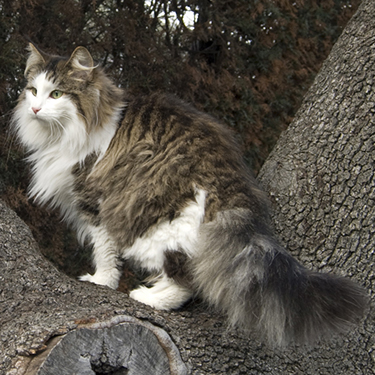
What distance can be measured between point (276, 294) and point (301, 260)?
1.46 ft

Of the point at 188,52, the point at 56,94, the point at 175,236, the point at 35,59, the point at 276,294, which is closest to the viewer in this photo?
the point at 276,294

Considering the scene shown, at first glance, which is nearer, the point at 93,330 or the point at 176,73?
the point at 93,330

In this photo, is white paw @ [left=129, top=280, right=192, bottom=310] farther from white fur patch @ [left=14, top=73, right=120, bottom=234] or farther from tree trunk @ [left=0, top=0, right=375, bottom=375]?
white fur patch @ [left=14, top=73, right=120, bottom=234]

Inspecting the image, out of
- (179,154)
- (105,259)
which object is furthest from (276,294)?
(105,259)

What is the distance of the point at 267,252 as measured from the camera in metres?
1.82

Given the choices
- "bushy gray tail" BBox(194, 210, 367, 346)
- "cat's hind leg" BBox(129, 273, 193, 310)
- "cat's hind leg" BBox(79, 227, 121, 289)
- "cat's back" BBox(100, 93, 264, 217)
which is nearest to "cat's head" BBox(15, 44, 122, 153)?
"cat's back" BBox(100, 93, 264, 217)

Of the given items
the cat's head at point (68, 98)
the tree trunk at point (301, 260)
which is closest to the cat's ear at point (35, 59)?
the cat's head at point (68, 98)

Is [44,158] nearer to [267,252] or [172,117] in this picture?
[172,117]

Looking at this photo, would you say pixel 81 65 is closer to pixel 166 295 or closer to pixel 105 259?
pixel 105 259

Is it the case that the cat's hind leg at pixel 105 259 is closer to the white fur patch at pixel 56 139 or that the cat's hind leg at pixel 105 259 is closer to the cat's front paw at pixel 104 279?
the cat's front paw at pixel 104 279

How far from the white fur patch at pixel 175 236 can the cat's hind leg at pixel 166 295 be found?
8 centimetres

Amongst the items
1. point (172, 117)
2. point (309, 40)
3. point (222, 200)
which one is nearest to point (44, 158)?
point (172, 117)

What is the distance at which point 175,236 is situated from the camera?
2.10 metres

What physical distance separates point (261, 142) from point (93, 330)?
2820 millimetres
